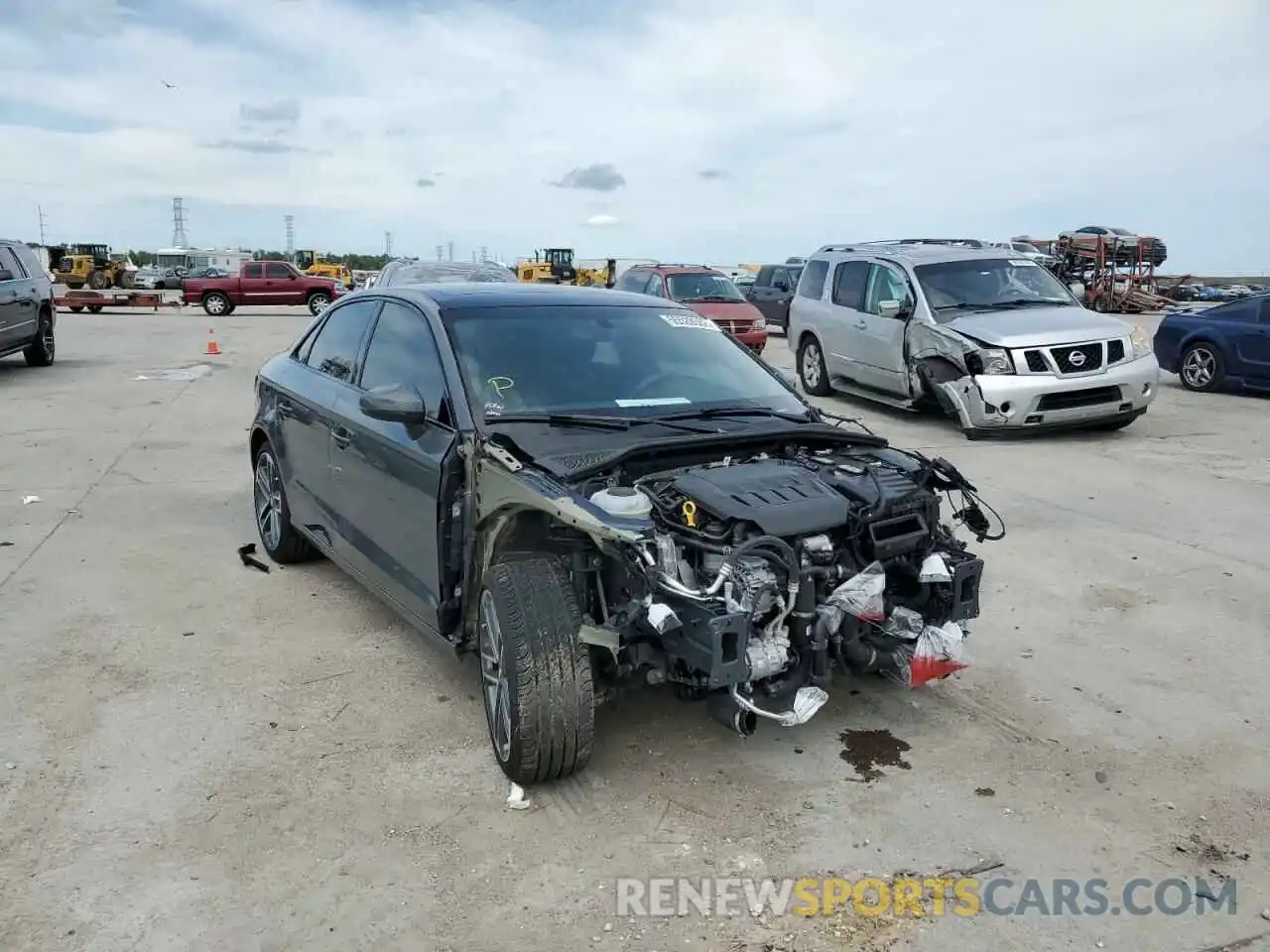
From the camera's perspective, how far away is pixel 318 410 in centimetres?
515

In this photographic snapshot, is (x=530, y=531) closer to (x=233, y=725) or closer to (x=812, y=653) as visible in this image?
(x=812, y=653)

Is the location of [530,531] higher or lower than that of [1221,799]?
higher

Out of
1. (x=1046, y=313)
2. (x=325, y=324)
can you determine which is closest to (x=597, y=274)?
(x=1046, y=313)

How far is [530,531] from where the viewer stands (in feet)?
12.1

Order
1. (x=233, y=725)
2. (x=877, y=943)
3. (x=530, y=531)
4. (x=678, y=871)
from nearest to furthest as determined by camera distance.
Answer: (x=877, y=943)
(x=678, y=871)
(x=530, y=531)
(x=233, y=725)

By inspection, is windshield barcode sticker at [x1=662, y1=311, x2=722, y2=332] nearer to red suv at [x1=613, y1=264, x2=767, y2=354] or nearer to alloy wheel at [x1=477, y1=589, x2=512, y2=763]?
alloy wheel at [x1=477, y1=589, x2=512, y2=763]

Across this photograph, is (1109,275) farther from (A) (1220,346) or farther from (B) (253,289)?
(B) (253,289)

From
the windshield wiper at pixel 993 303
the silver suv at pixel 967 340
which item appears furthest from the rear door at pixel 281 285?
the windshield wiper at pixel 993 303

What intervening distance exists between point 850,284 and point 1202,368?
5.16 meters

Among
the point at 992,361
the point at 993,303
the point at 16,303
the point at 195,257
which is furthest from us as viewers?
the point at 195,257

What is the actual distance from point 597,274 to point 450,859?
42808mm

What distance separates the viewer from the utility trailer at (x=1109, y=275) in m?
Result: 31.8

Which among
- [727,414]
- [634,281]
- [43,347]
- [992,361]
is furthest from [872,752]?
[43,347]

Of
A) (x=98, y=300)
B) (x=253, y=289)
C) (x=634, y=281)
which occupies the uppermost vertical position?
(x=634, y=281)
